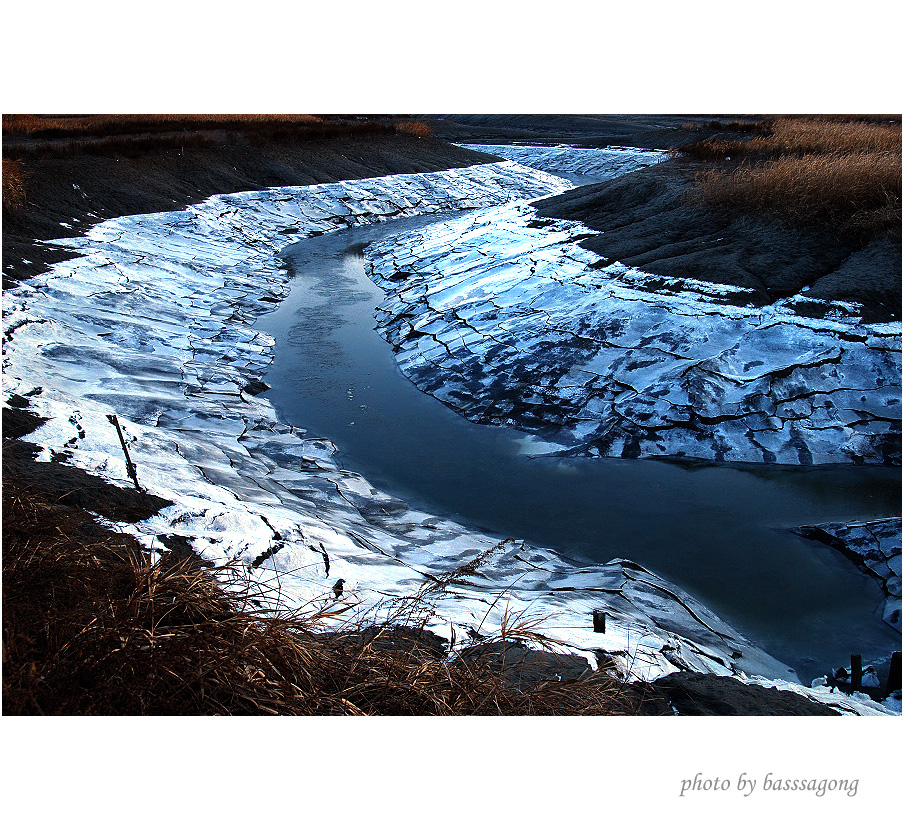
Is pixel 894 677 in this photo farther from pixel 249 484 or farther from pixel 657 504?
pixel 249 484

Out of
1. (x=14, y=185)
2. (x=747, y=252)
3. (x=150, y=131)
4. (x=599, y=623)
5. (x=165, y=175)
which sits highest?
(x=150, y=131)

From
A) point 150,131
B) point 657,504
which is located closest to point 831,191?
point 657,504

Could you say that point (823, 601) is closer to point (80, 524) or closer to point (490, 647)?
point (490, 647)

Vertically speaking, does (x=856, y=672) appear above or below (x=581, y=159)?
below

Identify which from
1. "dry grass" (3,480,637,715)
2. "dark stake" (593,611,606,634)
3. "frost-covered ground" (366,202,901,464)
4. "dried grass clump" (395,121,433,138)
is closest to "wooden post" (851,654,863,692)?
"dark stake" (593,611,606,634)

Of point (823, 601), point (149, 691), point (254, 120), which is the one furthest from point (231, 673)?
point (254, 120)

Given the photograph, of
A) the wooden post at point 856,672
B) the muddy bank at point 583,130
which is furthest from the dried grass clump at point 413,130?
the wooden post at point 856,672

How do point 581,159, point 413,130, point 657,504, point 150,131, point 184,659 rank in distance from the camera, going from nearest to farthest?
point 184,659 < point 657,504 < point 150,131 < point 413,130 < point 581,159
